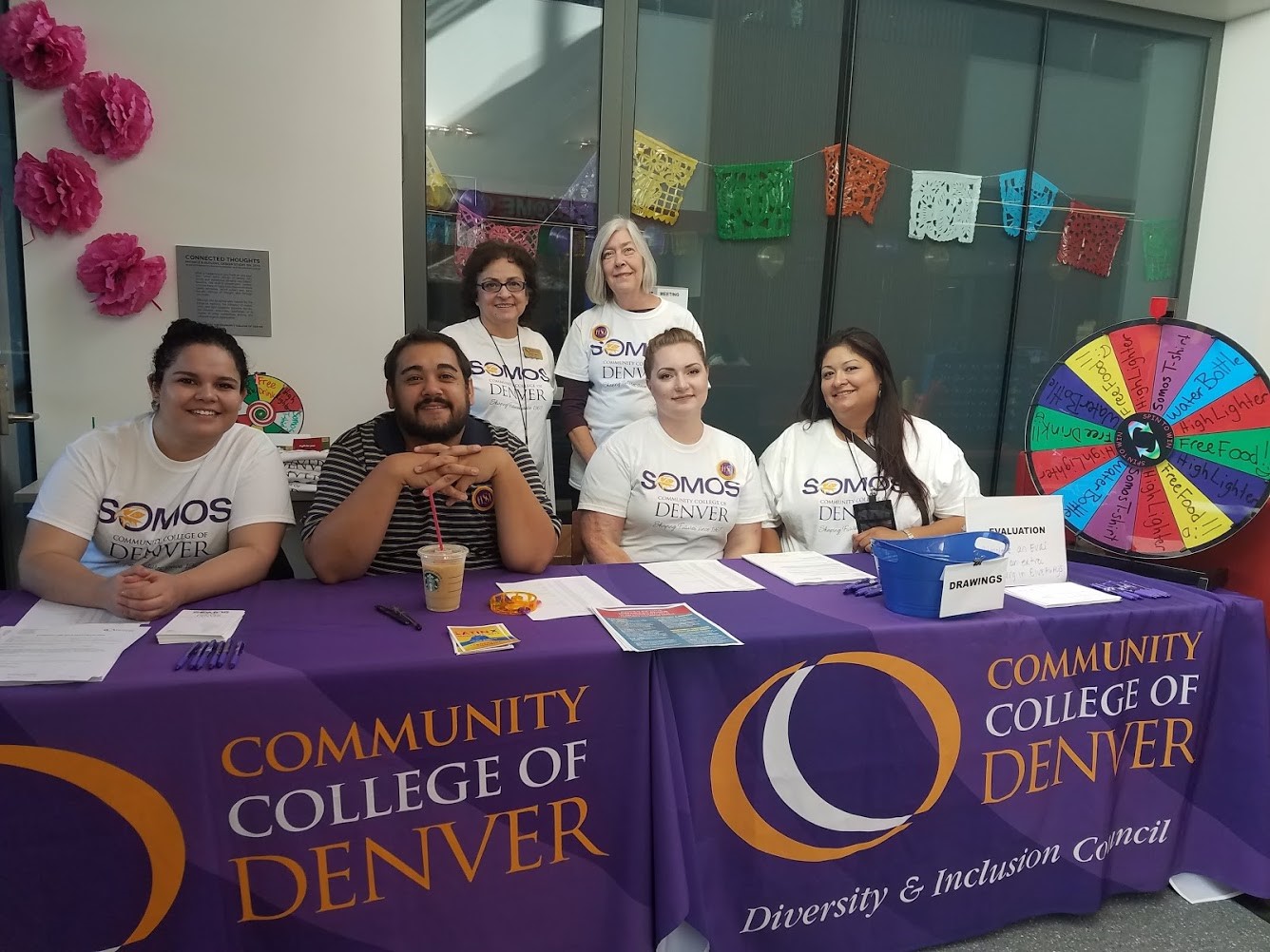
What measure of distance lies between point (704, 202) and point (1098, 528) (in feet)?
7.10

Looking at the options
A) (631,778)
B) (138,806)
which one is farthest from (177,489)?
(631,778)

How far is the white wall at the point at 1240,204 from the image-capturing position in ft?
12.7

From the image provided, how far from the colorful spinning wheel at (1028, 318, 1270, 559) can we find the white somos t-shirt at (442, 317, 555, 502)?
1571 millimetres

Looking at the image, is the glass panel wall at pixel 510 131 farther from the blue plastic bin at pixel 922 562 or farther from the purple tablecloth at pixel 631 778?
the blue plastic bin at pixel 922 562

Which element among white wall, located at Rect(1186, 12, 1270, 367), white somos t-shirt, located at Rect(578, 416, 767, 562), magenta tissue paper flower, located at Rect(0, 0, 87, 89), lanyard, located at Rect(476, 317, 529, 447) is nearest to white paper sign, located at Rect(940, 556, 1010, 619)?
white somos t-shirt, located at Rect(578, 416, 767, 562)

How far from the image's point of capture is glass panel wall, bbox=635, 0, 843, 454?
346cm

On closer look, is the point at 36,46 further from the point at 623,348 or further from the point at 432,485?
the point at 432,485

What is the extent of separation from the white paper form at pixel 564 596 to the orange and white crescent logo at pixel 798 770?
338mm

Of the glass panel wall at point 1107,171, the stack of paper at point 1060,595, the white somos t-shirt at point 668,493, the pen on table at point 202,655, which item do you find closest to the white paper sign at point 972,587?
the stack of paper at point 1060,595

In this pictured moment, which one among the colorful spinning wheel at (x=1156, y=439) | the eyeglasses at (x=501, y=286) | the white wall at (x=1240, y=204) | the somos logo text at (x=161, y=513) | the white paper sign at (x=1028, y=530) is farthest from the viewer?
the white wall at (x=1240, y=204)

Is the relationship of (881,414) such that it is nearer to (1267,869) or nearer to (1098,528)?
(1098,528)

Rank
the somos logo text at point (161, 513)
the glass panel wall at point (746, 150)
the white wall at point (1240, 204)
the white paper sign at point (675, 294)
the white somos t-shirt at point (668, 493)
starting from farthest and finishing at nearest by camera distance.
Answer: the white wall at point (1240, 204), the white paper sign at point (675, 294), the glass panel wall at point (746, 150), the white somos t-shirt at point (668, 493), the somos logo text at point (161, 513)

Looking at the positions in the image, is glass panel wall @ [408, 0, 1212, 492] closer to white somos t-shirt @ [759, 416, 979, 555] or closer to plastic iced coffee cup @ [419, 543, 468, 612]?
white somos t-shirt @ [759, 416, 979, 555]

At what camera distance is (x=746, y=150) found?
11.8 feet
